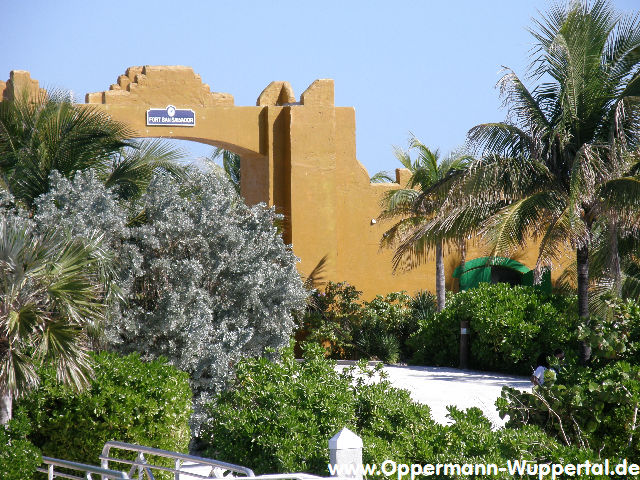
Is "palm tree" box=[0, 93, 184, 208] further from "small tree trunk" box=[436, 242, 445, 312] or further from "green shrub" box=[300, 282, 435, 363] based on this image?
"small tree trunk" box=[436, 242, 445, 312]

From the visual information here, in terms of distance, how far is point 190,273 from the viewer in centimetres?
1220

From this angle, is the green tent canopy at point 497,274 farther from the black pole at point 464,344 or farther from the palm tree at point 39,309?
the palm tree at point 39,309

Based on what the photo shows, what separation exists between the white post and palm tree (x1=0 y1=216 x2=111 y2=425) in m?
3.21

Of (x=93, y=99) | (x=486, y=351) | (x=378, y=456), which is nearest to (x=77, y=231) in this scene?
(x=378, y=456)

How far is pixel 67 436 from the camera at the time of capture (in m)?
9.31

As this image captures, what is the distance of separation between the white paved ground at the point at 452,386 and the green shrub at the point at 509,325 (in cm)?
39

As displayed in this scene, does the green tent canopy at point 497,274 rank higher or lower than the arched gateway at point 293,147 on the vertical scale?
lower

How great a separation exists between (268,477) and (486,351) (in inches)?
461

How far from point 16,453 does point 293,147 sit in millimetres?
12016

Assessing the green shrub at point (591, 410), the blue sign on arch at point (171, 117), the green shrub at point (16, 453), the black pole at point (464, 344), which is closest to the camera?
the green shrub at point (16, 453)

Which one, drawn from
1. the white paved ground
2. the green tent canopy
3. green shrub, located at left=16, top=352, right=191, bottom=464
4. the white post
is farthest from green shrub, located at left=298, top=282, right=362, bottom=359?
the white post

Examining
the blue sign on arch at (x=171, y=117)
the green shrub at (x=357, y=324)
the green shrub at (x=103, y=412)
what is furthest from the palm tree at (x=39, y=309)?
the green shrub at (x=357, y=324)

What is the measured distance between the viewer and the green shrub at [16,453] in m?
7.15

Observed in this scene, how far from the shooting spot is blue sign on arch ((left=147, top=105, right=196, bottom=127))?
17766 mm
